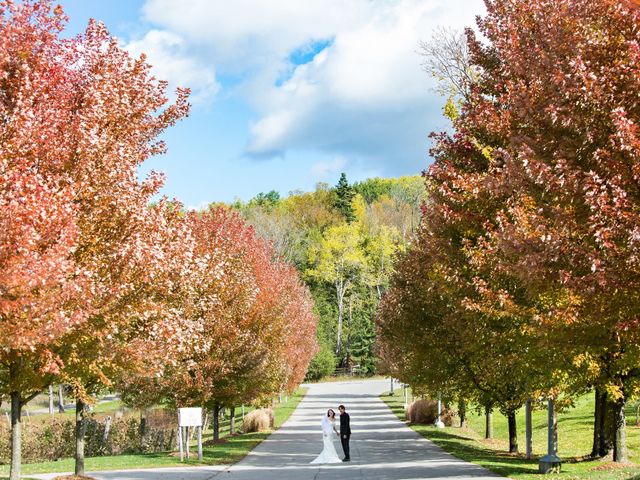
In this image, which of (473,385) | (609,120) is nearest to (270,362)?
(473,385)

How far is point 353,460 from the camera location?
22.7 m

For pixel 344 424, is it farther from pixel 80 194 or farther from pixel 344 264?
pixel 344 264

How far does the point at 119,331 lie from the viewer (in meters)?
14.0

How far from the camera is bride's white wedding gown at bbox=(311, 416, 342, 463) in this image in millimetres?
22228

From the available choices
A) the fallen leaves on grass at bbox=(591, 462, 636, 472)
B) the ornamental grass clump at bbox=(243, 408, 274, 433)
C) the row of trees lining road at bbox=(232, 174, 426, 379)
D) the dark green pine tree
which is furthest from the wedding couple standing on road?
the dark green pine tree

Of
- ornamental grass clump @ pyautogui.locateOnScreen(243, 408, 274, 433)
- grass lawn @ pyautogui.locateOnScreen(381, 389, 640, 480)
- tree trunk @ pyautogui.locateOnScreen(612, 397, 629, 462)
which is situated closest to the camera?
grass lawn @ pyautogui.locateOnScreen(381, 389, 640, 480)

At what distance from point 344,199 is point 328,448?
85.7 m

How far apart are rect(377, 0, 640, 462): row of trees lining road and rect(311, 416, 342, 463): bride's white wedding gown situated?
4.41 metres

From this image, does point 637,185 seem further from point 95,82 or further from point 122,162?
point 95,82

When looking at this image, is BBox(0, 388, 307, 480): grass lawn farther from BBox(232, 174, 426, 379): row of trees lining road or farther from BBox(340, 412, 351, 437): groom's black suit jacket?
BBox(232, 174, 426, 379): row of trees lining road

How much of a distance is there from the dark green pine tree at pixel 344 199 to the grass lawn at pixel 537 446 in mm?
61231

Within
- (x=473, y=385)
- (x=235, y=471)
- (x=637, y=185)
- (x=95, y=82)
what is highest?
(x=95, y=82)

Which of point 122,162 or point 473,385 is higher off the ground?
point 122,162

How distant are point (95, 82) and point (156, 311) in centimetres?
430
